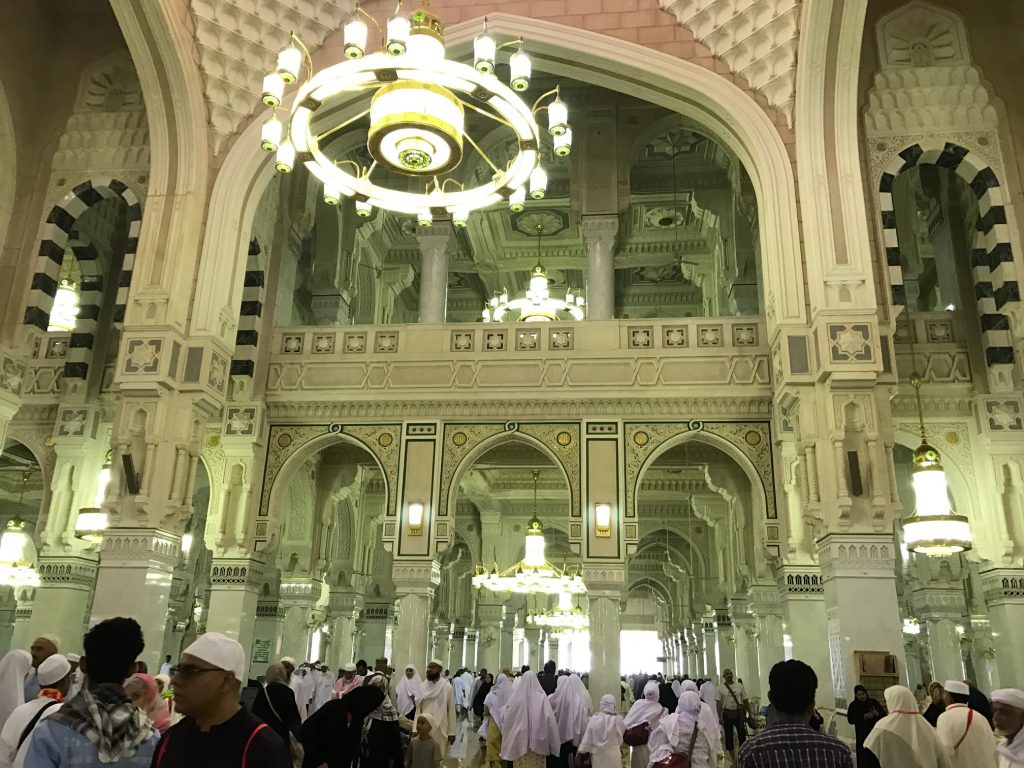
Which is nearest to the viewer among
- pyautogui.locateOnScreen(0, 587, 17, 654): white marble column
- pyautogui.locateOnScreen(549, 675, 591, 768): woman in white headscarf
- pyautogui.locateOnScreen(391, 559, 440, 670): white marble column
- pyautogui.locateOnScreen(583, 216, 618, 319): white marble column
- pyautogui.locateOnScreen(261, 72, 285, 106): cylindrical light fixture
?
pyautogui.locateOnScreen(261, 72, 285, 106): cylindrical light fixture

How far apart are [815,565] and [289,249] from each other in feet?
26.1

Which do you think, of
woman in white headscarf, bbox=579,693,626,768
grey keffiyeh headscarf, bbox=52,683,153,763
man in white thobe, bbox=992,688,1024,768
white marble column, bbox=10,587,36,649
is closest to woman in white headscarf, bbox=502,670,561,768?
woman in white headscarf, bbox=579,693,626,768

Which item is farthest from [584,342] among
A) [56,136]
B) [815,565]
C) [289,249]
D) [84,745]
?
[84,745]

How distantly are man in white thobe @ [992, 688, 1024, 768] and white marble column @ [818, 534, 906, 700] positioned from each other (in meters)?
4.06

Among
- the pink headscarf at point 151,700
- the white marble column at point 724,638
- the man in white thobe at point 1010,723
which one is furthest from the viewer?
the white marble column at point 724,638

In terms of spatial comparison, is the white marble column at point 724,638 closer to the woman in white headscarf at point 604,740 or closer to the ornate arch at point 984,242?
the ornate arch at point 984,242

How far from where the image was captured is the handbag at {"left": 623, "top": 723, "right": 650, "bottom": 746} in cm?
616

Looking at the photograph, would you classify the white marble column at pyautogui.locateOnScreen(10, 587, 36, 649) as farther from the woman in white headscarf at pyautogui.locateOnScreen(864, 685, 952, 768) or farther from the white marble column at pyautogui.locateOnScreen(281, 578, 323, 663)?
the woman in white headscarf at pyautogui.locateOnScreen(864, 685, 952, 768)

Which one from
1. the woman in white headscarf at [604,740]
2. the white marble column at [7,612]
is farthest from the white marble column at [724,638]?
the white marble column at [7,612]

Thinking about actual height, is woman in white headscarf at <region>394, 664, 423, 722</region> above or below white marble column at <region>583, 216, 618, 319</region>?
below

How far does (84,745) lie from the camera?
1.97 metres

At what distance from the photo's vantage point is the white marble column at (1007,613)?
27.3 feet

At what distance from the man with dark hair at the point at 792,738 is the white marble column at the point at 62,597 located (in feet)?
30.7

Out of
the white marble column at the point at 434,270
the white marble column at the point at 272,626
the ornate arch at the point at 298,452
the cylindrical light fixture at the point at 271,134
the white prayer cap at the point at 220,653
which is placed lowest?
the white prayer cap at the point at 220,653
